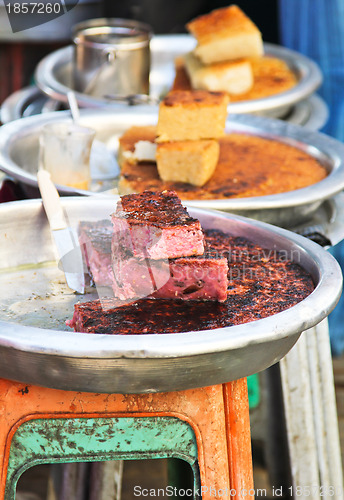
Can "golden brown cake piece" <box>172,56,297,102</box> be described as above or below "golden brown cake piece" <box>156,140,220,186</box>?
above

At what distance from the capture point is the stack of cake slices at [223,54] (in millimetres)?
2486

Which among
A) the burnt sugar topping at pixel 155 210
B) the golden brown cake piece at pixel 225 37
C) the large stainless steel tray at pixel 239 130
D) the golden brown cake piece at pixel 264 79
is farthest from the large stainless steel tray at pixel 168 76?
the burnt sugar topping at pixel 155 210

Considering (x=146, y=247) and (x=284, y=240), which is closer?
(x=146, y=247)

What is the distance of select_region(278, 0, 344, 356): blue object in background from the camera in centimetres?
290

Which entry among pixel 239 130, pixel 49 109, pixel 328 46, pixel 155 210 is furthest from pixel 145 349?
pixel 328 46

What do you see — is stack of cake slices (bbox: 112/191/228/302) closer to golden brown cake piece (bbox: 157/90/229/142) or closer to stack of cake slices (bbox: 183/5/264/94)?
golden brown cake piece (bbox: 157/90/229/142)

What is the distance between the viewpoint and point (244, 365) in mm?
927

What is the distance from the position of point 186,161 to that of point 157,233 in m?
0.69

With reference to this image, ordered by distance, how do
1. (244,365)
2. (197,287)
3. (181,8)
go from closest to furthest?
(244,365) → (197,287) → (181,8)

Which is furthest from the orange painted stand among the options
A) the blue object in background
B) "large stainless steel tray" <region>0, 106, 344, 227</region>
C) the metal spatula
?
the blue object in background

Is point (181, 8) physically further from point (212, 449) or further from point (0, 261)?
point (212, 449)

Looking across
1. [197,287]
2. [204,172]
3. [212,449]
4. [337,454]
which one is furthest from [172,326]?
[337,454]

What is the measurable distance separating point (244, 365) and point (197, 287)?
0.53 ft

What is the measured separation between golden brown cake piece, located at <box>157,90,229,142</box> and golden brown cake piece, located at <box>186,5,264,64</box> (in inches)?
32.6
